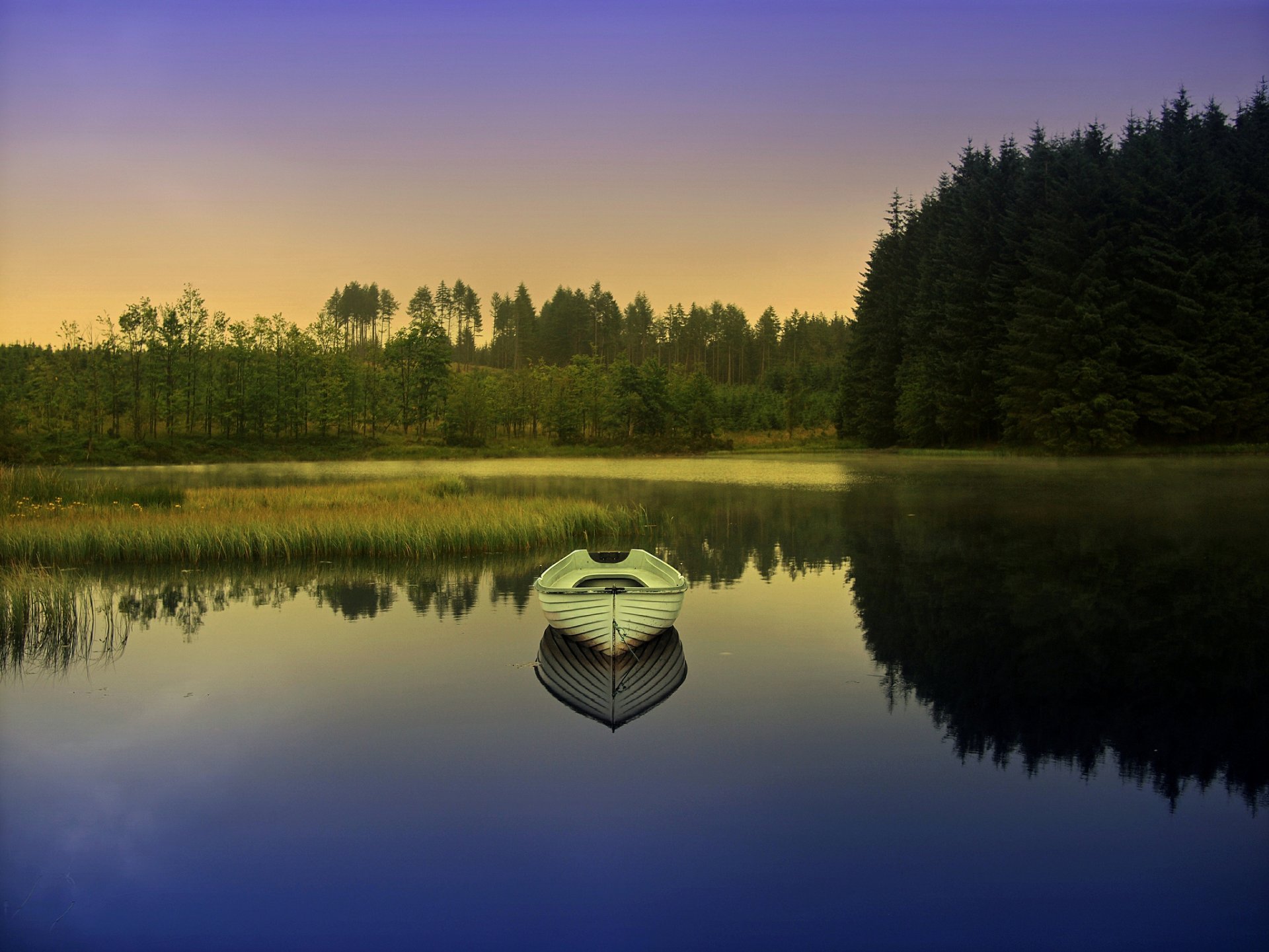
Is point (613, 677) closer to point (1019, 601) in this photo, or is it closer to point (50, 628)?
point (1019, 601)

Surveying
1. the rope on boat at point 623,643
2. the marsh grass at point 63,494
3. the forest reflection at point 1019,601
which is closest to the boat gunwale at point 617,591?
the rope on boat at point 623,643

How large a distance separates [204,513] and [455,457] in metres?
67.1

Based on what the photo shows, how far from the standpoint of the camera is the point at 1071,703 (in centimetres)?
1312

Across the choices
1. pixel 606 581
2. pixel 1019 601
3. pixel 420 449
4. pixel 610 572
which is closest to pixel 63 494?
pixel 606 581

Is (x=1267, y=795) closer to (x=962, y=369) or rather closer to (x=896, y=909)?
(x=896, y=909)

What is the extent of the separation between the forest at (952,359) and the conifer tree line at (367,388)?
1.01 feet

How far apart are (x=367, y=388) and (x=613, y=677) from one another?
99.1 metres

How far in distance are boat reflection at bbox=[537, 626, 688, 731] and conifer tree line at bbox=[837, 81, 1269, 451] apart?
54399 millimetres

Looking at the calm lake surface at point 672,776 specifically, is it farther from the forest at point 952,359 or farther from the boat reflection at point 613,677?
the forest at point 952,359

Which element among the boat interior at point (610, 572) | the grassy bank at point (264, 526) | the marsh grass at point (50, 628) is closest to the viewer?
the marsh grass at point (50, 628)

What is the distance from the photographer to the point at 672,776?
10664 millimetres

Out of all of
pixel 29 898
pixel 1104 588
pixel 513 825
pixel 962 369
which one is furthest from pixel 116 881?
pixel 962 369

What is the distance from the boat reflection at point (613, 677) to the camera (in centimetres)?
1322

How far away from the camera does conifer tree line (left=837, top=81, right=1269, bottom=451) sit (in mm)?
58906
